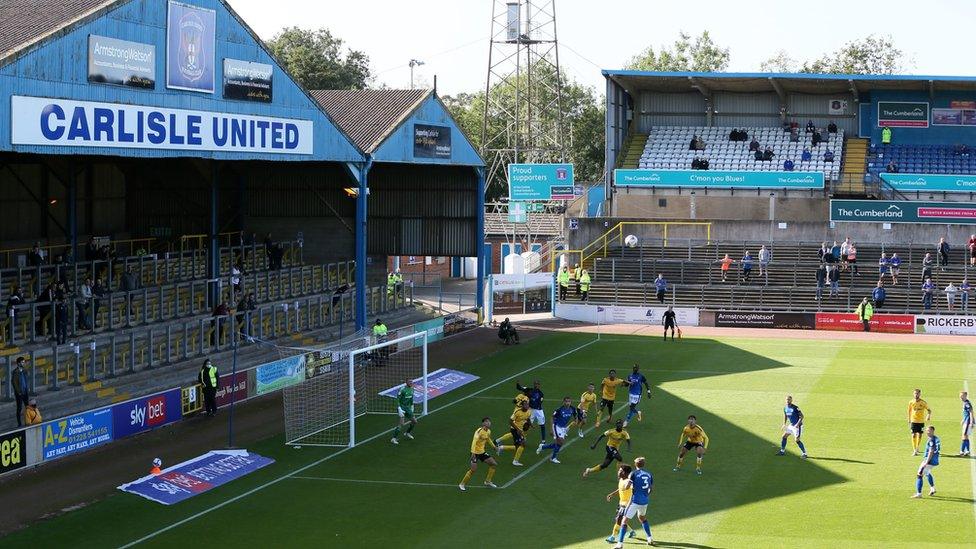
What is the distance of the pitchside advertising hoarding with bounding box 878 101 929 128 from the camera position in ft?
244

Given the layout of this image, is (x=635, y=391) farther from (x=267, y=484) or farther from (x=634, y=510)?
(x=634, y=510)

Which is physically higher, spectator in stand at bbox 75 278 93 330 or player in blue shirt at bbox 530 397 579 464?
spectator in stand at bbox 75 278 93 330

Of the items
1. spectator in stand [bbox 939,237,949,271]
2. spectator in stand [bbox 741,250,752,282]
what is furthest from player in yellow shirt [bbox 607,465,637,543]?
spectator in stand [bbox 939,237,949,271]

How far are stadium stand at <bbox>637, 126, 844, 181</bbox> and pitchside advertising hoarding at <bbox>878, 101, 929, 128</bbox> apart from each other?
274cm

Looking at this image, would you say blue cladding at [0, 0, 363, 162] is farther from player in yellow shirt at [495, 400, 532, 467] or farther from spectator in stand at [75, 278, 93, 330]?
player in yellow shirt at [495, 400, 532, 467]

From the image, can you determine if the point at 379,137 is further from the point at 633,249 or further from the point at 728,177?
the point at 728,177

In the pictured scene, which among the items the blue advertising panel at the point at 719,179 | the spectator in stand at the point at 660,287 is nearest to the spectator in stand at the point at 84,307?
the spectator in stand at the point at 660,287

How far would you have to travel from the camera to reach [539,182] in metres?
71.0

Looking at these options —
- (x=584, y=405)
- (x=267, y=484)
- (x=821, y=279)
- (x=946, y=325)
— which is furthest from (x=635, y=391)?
(x=821, y=279)

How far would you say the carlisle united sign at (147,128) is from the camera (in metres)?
30.0

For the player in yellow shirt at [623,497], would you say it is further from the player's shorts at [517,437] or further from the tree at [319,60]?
the tree at [319,60]

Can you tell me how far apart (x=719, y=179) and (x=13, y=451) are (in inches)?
2000

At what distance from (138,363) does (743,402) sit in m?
18.5

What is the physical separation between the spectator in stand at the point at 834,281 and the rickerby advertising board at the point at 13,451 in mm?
40562
